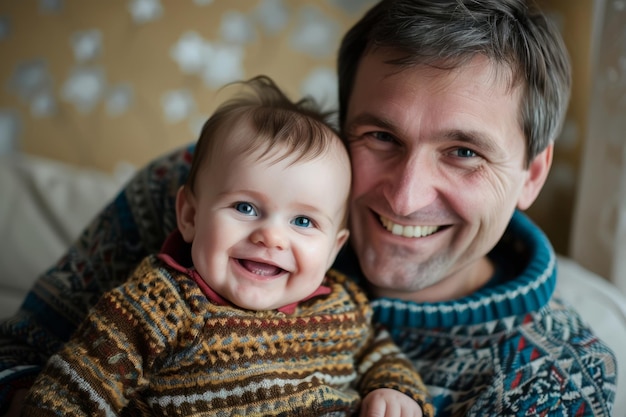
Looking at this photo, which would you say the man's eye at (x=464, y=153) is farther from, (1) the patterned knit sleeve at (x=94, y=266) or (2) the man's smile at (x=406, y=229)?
(1) the patterned knit sleeve at (x=94, y=266)

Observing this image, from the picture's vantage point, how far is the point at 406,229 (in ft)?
4.54

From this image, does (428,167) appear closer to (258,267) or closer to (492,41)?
(492,41)

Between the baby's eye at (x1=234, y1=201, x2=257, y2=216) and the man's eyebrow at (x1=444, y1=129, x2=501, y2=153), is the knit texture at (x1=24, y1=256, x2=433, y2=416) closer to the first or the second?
the baby's eye at (x1=234, y1=201, x2=257, y2=216)

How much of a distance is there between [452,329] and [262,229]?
567mm

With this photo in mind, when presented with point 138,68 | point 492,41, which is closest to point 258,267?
point 492,41

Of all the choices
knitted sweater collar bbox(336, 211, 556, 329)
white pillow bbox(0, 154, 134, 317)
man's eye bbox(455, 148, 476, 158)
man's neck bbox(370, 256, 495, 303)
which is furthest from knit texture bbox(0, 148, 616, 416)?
white pillow bbox(0, 154, 134, 317)

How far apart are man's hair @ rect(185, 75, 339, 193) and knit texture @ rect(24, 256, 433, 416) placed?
0.88 ft

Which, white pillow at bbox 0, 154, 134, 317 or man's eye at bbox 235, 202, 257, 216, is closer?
man's eye at bbox 235, 202, 257, 216

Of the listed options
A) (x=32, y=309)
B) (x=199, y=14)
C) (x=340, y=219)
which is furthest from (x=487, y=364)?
(x=199, y=14)

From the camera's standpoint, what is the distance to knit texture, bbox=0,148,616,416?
128 centimetres

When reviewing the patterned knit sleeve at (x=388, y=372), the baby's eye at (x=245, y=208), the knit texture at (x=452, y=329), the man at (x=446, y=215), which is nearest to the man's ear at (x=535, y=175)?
the man at (x=446, y=215)

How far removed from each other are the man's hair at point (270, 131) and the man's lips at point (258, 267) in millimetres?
203

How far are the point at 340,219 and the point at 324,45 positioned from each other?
1708mm

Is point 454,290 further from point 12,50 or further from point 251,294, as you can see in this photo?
point 12,50
